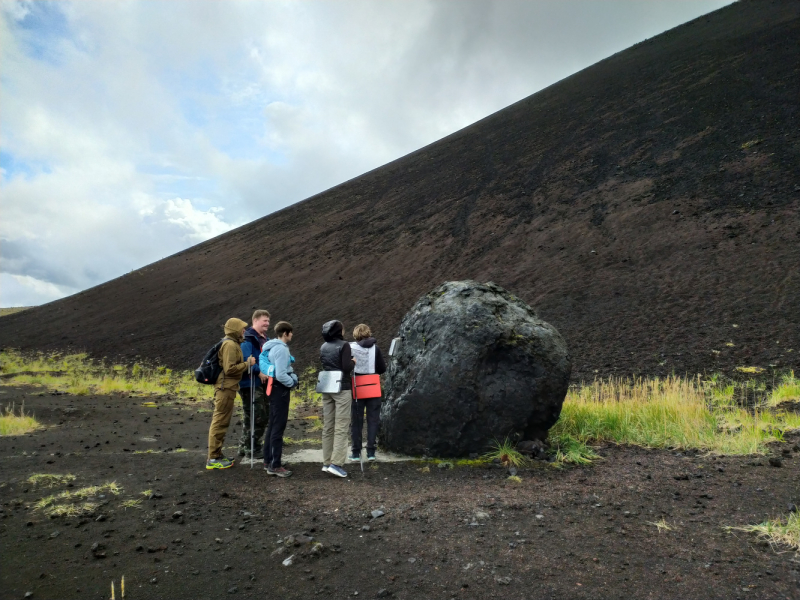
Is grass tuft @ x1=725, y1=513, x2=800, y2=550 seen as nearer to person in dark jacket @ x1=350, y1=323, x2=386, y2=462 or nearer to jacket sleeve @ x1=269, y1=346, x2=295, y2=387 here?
person in dark jacket @ x1=350, y1=323, x2=386, y2=462

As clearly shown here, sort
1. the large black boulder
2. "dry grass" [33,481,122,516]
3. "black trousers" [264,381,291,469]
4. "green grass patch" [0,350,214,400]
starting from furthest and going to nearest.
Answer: "green grass patch" [0,350,214,400], the large black boulder, "black trousers" [264,381,291,469], "dry grass" [33,481,122,516]

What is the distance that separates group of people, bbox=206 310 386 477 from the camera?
6285mm

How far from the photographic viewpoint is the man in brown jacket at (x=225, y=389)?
6426 mm

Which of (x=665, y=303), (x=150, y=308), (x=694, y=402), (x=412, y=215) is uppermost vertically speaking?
(x=412, y=215)

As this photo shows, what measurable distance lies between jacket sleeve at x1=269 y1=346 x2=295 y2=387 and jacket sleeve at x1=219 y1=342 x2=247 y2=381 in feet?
1.54

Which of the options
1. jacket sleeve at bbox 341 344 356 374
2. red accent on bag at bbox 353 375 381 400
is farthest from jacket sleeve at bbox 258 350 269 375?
red accent on bag at bbox 353 375 381 400

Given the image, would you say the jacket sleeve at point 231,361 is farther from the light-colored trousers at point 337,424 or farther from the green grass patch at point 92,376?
the green grass patch at point 92,376

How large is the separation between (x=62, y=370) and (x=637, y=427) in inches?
872

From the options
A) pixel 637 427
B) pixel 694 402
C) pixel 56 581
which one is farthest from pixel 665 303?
pixel 56 581

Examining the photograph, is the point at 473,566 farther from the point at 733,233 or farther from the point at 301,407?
the point at 733,233

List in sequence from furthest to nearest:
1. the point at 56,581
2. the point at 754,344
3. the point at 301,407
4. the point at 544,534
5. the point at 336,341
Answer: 1. the point at 301,407
2. the point at 754,344
3. the point at 336,341
4. the point at 544,534
5. the point at 56,581

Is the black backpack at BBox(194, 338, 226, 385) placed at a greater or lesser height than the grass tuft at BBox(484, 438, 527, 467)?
greater

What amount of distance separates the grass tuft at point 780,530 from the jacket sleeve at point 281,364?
14.6ft

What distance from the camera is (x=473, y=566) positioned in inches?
147
